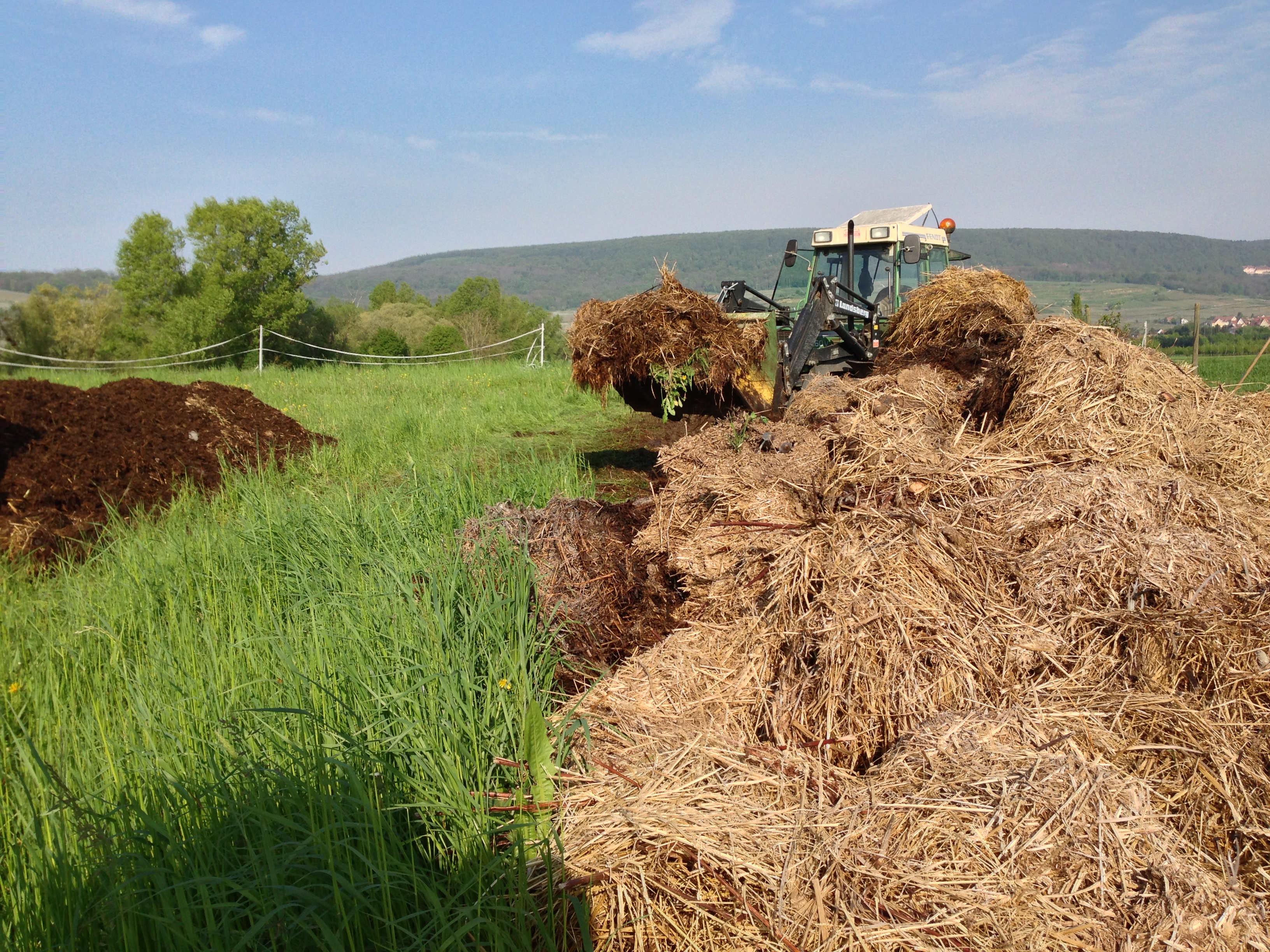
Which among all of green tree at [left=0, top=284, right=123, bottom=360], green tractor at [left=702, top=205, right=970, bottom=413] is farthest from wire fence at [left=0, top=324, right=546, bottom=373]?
green tractor at [left=702, top=205, right=970, bottom=413]

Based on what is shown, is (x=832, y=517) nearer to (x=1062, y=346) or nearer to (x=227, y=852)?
(x=1062, y=346)

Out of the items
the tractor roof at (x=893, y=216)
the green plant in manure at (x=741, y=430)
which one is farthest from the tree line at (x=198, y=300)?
the green plant in manure at (x=741, y=430)

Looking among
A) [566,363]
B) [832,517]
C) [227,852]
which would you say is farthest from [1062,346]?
[566,363]

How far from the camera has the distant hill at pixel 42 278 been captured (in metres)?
103

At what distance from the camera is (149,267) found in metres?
32.2

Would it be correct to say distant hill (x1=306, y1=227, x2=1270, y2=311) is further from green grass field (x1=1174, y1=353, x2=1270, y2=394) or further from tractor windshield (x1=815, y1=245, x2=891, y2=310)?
tractor windshield (x1=815, y1=245, x2=891, y2=310)

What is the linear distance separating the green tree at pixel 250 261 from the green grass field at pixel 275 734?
30692 millimetres

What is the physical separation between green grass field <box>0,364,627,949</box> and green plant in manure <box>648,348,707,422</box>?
2.46 meters

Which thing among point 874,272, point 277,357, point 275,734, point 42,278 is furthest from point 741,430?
point 42,278

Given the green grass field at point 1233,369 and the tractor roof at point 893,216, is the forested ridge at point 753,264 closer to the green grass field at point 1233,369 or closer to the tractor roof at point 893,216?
the green grass field at point 1233,369

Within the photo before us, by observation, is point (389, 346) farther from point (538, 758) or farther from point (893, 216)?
point (538, 758)

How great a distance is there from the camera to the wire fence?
1988 cm

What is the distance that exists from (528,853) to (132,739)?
4.92ft

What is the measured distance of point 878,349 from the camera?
8.48 m
